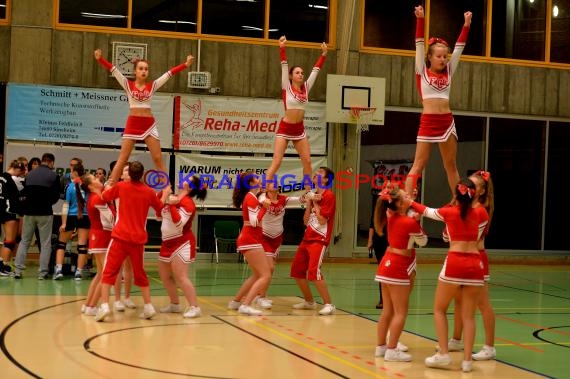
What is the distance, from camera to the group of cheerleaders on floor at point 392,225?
8305 mm

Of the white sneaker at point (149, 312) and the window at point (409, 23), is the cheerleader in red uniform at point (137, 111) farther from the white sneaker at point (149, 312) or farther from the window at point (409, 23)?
the window at point (409, 23)

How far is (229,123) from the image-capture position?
19.3 metres

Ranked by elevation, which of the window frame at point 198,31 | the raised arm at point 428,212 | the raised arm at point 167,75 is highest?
the window frame at point 198,31

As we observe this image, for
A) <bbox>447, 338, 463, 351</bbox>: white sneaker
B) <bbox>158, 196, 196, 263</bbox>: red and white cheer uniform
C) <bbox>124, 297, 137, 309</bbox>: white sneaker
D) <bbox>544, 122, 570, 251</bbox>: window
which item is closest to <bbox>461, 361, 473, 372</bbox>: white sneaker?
<bbox>447, 338, 463, 351</bbox>: white sneaker

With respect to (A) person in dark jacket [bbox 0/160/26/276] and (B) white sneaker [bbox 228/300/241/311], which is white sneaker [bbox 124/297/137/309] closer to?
(B) white sneaker [bbox 228/300/241/311]

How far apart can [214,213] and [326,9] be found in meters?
5.54

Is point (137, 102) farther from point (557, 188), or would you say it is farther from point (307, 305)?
point (557, 188)

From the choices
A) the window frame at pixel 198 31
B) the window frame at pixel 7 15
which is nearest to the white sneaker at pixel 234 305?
the window frame at pixel 198 31

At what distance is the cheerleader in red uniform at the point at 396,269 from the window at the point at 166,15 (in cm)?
1139

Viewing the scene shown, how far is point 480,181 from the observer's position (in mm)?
8492

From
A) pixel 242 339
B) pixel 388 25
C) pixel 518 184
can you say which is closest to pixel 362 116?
pixel 388 25

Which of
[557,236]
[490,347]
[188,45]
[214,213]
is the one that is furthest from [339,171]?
[490,347]

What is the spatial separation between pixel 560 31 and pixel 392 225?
14.9 m

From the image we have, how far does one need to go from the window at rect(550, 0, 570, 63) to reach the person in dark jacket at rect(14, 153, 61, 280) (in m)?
13.3
